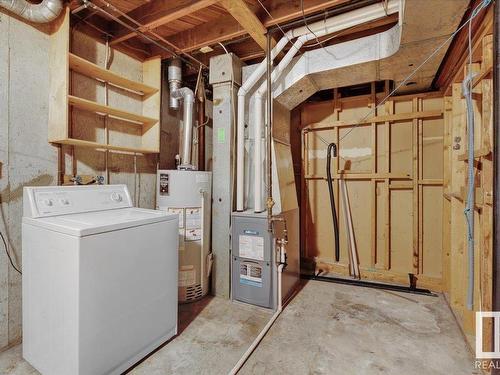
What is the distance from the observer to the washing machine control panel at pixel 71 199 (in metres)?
1.67

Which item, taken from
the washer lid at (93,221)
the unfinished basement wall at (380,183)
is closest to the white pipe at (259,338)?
the washer lid at (93,221)

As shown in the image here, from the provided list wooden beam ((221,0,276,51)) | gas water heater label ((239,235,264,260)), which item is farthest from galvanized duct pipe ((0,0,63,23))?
gas water heater label ((239,235,264,260))

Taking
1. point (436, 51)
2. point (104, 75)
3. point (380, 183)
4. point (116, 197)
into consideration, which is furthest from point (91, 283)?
point (380, 183)

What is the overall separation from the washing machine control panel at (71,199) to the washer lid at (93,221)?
0.19 ft

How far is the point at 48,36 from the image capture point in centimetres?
195

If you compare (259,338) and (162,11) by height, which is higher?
(162,11)

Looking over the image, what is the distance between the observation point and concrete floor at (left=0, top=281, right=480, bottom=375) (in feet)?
5.38

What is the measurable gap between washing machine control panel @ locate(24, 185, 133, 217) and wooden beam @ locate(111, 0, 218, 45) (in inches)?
53.4

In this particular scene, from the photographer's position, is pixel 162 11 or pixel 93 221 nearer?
pixel 93 221

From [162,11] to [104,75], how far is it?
72cm

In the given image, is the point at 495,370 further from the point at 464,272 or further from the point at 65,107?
the point at 65,107

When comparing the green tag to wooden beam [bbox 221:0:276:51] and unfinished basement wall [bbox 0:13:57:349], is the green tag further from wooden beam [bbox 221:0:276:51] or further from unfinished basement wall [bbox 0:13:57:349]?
unfinished basement wall [bbox 0:13:57:349]

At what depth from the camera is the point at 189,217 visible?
247 cm

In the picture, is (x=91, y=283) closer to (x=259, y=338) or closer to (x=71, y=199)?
(x=71, y=199)
